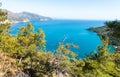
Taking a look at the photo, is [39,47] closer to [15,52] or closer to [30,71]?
[15,52]

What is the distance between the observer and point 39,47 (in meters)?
51.7

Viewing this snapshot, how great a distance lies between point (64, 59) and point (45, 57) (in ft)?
15.0

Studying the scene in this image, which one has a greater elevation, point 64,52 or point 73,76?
point 64,52

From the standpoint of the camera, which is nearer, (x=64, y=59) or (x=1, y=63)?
(x=1, y=63)

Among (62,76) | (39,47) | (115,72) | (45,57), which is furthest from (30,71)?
(39,47)

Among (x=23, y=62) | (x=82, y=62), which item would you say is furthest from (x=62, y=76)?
(x=23, y=62)

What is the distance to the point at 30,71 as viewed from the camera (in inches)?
1249

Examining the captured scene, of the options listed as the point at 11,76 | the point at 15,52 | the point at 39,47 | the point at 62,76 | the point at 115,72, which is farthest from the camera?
the point at 39,47

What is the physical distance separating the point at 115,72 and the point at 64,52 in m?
8.12

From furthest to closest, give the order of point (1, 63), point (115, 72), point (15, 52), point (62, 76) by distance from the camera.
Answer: point (15, 52) < point (115, 72) < point (62, 76) < point (1, 63)

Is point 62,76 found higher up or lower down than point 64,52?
lower down

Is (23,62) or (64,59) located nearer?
(64,59)

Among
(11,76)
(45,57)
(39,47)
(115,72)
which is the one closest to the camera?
(11,76)

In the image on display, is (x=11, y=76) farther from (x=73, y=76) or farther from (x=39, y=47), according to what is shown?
(x=39, y=47)
